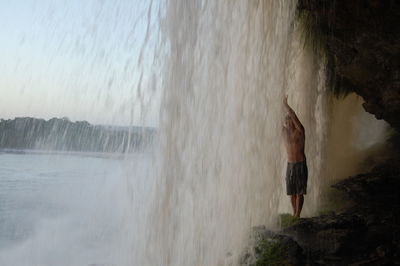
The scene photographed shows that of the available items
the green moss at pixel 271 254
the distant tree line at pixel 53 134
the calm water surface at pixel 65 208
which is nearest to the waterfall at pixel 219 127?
the green moss at pixel 271 254

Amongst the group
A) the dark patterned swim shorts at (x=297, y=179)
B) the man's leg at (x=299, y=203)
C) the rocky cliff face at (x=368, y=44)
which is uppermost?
the rocky cliff face at (x=368, y=44)

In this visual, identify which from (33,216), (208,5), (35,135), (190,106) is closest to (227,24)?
(208,5)

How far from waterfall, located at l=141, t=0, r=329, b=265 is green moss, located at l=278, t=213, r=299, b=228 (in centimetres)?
11

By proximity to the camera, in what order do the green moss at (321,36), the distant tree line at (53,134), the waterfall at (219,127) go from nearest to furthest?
the waterfall at (219,127)
the green moss at (321,36)
the distant tree line at (53,134)

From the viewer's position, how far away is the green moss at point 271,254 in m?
3.75

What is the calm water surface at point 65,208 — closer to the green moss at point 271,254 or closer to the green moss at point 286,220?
the green moss at point 271,254

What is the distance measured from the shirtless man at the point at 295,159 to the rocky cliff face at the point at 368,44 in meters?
0.86

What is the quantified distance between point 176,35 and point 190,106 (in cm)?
77

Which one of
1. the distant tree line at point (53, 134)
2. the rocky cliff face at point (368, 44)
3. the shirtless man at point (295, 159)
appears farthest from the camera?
the distant tree line at point (53, 134)

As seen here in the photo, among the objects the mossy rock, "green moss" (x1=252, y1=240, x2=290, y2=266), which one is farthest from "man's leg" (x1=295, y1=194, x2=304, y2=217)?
"green moss" (x1=252, y1=240, x2=290, y2=266)

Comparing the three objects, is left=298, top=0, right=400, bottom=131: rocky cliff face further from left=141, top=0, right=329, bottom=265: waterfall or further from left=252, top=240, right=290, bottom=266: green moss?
left=252, top=240, right=290, bottom=266: green moss

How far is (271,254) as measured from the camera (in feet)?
12.5

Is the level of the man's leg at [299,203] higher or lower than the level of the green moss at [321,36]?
lower

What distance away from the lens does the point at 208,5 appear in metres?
4.37
